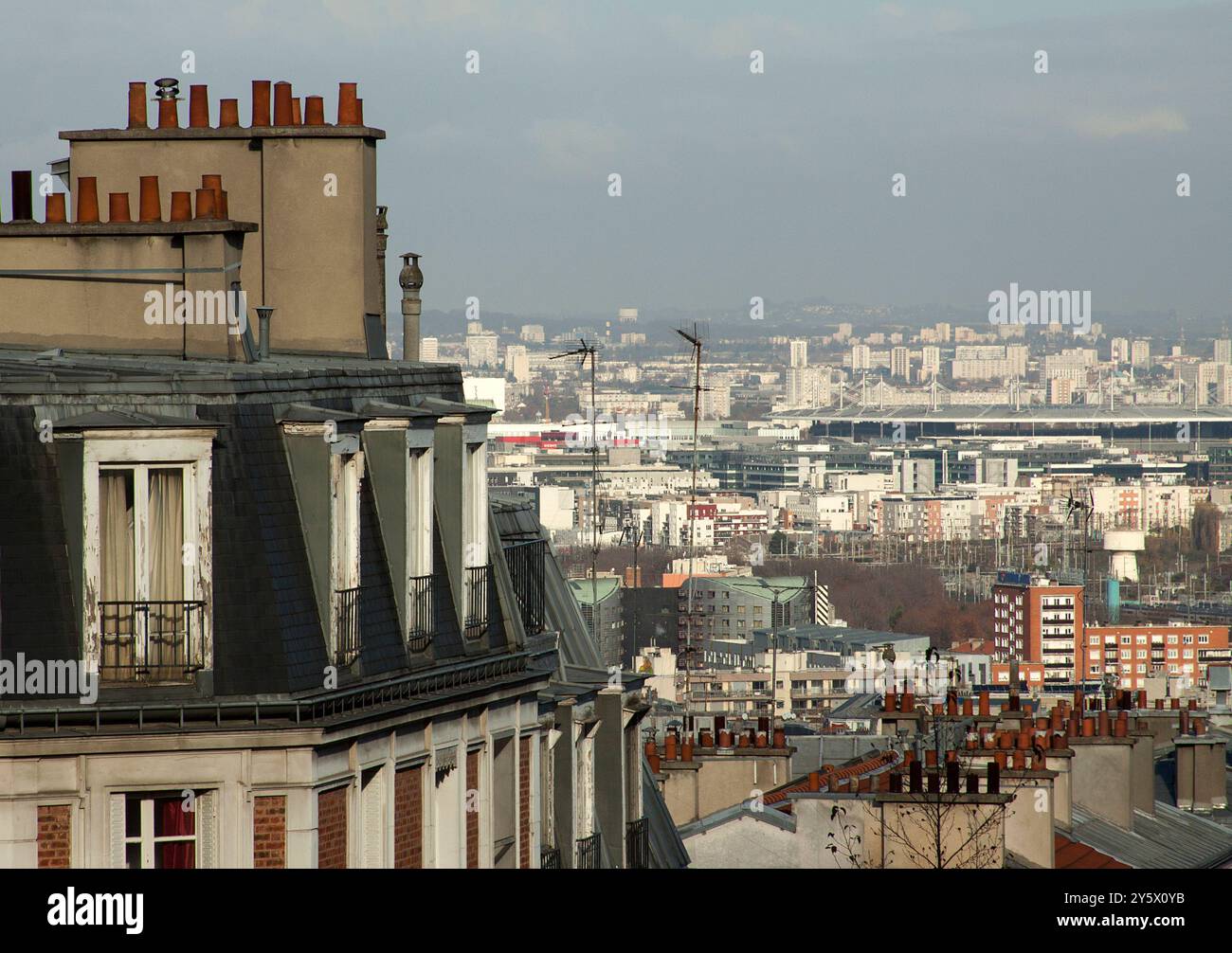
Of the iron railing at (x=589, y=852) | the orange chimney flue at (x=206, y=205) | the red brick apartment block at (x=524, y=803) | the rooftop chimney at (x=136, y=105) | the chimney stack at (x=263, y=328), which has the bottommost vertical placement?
the iron railing at (x=589, y=852)

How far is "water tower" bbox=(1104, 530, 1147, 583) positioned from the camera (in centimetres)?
18738

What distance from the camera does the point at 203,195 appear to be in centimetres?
980

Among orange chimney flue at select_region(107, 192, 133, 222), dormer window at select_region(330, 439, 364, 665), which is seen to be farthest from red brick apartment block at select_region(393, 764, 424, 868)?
orange chimney flue at select_region(107, 192, 133, 222)

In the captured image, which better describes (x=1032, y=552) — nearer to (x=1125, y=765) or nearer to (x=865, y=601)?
(x=865, y=601)

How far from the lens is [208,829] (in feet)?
26.8

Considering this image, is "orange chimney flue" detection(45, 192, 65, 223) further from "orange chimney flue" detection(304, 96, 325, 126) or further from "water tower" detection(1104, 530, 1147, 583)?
"water tower" detection(1104, 530, 1147, 583)

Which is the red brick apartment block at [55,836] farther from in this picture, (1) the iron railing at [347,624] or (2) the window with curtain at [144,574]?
(1) the iron railing at [347,624]

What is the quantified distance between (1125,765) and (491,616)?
11.1 meters

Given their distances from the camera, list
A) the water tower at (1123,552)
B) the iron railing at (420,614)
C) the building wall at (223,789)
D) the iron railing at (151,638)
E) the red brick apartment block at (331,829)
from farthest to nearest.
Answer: the water tower at (1123,552)
the iron railing at (420,614)
the red brick apartment block at (331,829)
the iron railing at (151,638)
the building wall at (223,789)

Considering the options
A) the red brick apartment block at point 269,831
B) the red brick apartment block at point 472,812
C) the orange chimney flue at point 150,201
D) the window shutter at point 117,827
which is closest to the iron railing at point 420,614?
the red brick apartment block at point 472,812

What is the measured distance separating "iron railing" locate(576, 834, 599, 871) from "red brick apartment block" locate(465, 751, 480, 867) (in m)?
1.55

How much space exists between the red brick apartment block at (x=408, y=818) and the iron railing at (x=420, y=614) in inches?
18.2

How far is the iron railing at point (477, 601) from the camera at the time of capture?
9672 millimetres

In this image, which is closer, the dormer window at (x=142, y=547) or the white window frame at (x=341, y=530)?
the dormer window at (x=142, y=547)
